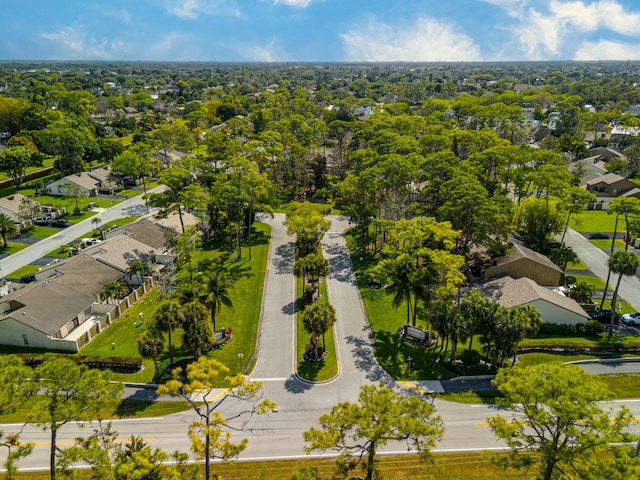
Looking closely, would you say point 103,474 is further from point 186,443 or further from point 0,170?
point 0,170

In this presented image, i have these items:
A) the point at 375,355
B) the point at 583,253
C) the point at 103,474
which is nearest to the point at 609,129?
the point at 583,253

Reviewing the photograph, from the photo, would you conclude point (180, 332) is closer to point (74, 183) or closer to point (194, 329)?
point (194, 329)

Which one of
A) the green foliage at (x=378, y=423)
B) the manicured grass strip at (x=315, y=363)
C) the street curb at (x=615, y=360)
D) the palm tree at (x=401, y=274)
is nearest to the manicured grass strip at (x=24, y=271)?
the manicured grass strip at (x=315, y=363)

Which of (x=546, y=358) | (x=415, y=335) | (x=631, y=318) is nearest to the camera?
(x=546, y=358)

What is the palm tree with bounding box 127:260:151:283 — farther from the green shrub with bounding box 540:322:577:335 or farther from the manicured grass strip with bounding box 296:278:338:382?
the green shrub with bounding box 540:322:577:335

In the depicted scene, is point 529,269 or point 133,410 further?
point 529,269

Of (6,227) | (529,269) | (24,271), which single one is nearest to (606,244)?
(529,269)
